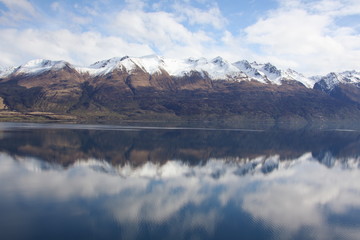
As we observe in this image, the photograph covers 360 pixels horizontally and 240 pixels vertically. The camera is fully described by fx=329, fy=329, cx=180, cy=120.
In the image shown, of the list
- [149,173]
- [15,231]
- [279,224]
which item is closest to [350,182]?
[279,224]

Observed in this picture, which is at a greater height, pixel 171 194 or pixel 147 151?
pixel 147 151

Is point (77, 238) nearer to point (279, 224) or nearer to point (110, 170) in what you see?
point (279, 224)

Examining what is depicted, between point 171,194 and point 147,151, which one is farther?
point 147,151

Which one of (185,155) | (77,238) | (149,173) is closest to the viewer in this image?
(77,238)

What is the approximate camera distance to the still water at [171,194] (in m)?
33.7

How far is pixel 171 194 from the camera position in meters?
47.8

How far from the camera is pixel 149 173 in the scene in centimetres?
6194

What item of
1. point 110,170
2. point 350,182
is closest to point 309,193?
point 350,182

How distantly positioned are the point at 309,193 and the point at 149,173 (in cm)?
2816

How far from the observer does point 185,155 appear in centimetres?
8538

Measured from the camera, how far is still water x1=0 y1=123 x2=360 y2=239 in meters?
33.7

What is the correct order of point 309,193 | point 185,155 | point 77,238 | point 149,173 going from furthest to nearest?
point 185,155, point 149,173, point 309,193, point 77,238

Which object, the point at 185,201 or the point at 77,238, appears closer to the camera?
the point at 77,238

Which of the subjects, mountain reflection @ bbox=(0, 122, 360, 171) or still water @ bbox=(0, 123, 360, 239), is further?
mountain reflection @ bbox=(0, 122, 360, 171)
